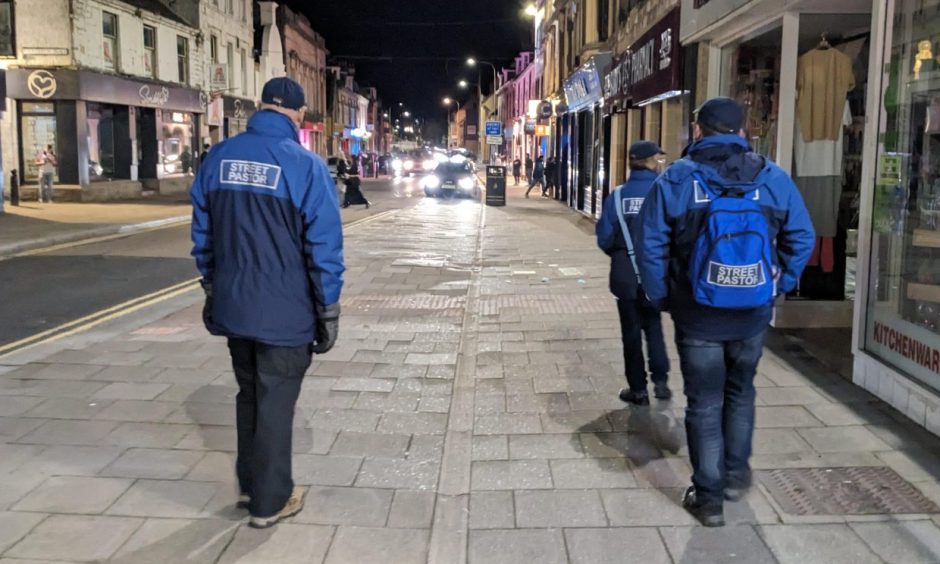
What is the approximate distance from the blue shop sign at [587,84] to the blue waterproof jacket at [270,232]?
16.6 meters

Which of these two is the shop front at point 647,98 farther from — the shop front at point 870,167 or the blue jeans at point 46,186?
the blue jeans at point 46,186

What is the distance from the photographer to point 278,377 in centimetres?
376

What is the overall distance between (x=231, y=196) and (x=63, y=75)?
23.3 meters

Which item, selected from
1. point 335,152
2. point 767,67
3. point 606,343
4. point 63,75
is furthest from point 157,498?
point 335,152

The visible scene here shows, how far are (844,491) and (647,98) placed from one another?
33.7 feet

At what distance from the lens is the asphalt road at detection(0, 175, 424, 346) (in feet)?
29.4

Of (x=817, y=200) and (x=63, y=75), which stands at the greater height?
(x=63, y=75)

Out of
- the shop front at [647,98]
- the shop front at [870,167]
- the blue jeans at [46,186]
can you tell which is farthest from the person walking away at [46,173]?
the shop front at [870,167]

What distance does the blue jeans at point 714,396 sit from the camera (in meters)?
3.89

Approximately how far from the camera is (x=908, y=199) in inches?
223

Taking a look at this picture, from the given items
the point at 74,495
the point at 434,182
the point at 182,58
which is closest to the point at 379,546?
the point at 74,495

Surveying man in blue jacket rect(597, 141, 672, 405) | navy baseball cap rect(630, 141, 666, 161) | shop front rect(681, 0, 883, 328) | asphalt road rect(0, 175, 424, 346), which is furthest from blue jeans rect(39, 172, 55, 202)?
navy baseball cap rect(630, 141, 666, 161)

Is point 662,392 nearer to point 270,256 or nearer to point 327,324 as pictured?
point 327,324

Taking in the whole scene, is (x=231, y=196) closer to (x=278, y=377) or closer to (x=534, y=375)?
(x=278, y=377)
